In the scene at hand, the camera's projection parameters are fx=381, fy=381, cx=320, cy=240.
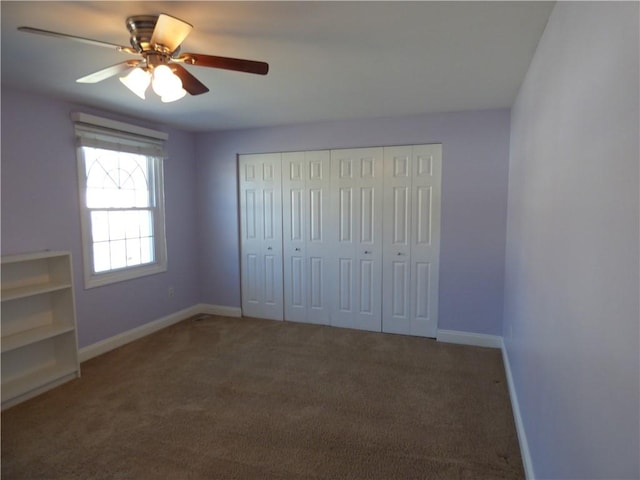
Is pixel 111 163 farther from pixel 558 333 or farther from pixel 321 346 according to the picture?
pixel 558 333

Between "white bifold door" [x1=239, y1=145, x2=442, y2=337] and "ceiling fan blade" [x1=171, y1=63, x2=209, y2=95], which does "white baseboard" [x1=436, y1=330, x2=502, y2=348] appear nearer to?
"white bifold door" [x1=239, y1=145, x2=442, y2=337]

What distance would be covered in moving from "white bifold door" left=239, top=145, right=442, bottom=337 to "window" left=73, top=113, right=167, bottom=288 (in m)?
1.03

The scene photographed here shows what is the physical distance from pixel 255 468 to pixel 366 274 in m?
2.55

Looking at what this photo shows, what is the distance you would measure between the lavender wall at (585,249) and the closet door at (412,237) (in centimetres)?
180

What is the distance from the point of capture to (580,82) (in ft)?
4.31

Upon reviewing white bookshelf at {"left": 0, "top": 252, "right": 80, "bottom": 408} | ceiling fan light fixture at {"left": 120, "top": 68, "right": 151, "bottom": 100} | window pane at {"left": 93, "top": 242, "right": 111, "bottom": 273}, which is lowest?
white bookshelf at {"left": 0, "top": 252, "right": 80, "bottom": 408}

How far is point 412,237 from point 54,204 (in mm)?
3415

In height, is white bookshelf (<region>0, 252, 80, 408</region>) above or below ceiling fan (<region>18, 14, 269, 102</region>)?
below

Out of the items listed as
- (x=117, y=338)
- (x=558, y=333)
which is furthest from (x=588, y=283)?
(x=117, y=338)

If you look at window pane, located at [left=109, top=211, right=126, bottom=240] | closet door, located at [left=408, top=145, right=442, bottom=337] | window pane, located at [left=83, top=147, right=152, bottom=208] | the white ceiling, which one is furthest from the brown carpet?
the white ceiling

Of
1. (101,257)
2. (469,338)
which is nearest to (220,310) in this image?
(101,257)

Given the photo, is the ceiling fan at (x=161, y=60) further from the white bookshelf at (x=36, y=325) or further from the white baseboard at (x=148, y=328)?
the white baseboard at (x=148, y=328)

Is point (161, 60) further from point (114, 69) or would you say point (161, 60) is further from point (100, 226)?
point (100, 226)

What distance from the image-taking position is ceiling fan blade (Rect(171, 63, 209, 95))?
2.00 meters
